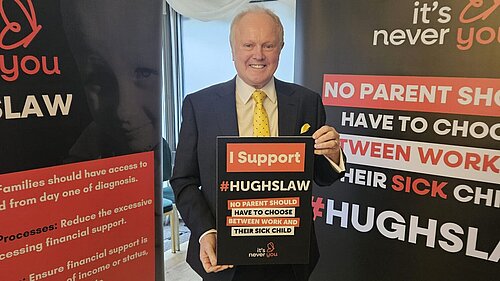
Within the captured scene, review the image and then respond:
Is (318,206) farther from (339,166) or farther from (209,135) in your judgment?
(209,135)

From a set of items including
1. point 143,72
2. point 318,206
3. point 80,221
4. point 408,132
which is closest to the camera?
point 80,221

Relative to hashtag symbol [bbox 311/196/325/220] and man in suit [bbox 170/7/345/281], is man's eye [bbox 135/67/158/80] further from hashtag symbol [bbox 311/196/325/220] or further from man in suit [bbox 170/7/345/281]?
hashtag symbol [bbox 311/196/325/220]

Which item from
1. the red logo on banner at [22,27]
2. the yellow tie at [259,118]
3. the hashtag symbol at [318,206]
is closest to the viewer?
the red logo on banner at [22,27]

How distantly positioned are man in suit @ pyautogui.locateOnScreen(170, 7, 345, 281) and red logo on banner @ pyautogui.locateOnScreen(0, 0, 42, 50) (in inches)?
19.9

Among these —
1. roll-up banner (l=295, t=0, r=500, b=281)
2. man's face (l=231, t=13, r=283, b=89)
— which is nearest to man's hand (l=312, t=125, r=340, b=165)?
man's face (l=231, t=13, r=283, b=89)

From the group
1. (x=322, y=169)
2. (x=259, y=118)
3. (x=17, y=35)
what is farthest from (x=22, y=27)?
(x=322, y=169)

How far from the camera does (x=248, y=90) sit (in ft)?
4.21

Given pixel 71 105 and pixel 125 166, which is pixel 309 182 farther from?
pixel 71 105

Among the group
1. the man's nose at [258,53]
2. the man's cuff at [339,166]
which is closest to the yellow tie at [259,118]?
the man's nose at [258,53]

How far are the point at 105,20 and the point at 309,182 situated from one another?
88cm

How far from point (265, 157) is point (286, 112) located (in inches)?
7.8

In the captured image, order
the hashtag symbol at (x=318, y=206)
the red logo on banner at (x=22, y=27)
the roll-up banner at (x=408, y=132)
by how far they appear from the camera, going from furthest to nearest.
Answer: the hashtag symbol at (x=318, y=206) < the roll-up banner at (x=408, y=132) < the red logo on banner at (x=22, y=27)

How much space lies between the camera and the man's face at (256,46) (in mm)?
1189

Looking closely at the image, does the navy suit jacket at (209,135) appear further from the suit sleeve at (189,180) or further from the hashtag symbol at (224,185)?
the hashtag symbol at (224,185)
